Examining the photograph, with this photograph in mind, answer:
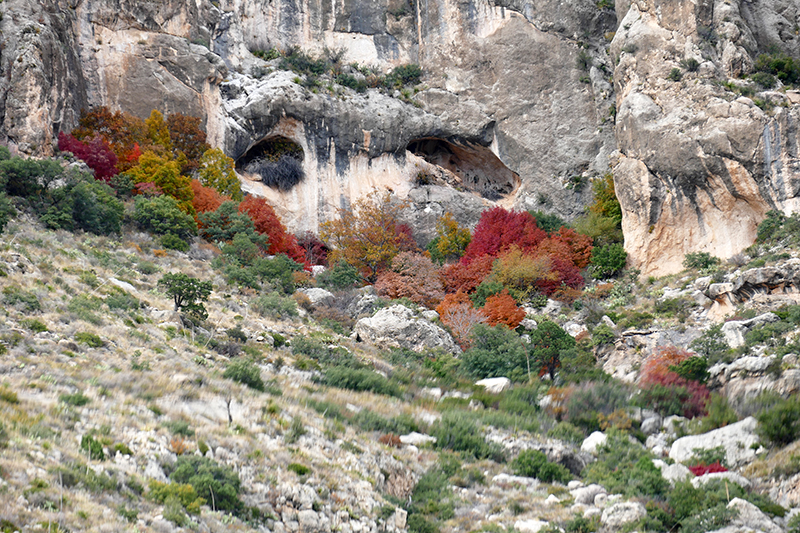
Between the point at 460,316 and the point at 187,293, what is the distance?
10.5 meters

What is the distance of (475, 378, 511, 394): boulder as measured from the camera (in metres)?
17.2

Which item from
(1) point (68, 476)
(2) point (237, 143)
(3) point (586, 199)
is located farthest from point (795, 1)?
(1) point (68, 476)

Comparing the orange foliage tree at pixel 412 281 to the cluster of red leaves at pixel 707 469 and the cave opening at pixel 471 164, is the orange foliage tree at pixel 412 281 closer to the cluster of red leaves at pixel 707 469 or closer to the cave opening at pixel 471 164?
the cave opening at pixel 471 164

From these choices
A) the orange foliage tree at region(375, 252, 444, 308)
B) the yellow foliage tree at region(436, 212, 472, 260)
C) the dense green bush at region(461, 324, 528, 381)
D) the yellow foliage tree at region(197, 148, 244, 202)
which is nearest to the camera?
the dense green bush at region(461, 324, 528, 381)

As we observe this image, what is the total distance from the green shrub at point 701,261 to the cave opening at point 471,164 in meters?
13.4

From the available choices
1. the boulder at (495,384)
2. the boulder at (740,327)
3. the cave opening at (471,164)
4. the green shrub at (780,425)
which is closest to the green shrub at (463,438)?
the boulder at (495,384)

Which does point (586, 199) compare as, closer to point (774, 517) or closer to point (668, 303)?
point (668, 303)

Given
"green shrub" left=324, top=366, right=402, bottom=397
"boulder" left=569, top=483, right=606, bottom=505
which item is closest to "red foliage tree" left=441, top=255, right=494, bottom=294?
"green shrub" left=324, top=366, right=402, bottom=397

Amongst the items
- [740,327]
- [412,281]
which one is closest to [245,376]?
[740,327]

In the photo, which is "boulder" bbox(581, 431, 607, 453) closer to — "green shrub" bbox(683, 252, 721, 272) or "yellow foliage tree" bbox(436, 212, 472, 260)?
"green shrub" bbox(683, 252, 721, 272)

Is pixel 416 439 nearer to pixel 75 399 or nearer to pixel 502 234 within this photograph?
pixel 75 399

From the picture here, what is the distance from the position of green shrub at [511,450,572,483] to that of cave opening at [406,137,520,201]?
3009 cm

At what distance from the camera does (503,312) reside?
26.0 metres

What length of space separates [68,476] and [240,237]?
2155cm
